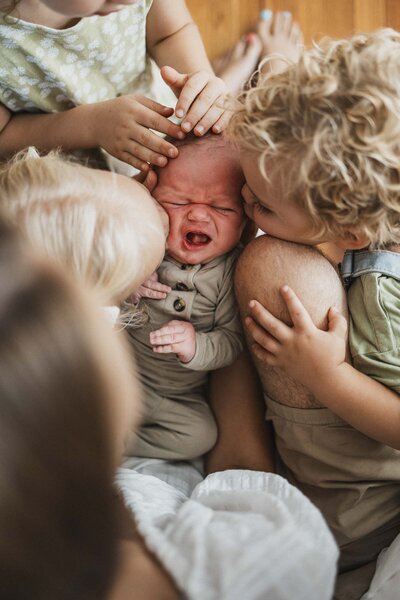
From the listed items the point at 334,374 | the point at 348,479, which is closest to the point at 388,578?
the point at 348,479

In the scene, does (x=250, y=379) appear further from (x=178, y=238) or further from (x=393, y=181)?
(x=393, y=181)

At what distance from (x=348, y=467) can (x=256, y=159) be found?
0.48 metres

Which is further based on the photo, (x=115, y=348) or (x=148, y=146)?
(x=148, y=146)

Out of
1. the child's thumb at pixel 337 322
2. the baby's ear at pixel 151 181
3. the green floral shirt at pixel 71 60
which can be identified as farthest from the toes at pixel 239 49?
the child's thumb at pixel 337 322

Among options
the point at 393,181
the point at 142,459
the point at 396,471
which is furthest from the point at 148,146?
the point at 396,471

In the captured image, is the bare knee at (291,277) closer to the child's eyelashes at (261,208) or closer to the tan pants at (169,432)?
the child's eyelashes at (261,208)

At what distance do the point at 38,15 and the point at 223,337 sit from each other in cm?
62

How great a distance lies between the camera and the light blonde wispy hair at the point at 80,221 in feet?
2.36

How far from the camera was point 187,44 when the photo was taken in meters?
1.17

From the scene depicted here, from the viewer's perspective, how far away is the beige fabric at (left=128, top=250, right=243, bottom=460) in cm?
96

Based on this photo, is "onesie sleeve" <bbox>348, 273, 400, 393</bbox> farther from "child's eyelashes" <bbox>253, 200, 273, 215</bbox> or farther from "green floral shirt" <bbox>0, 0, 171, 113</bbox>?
"green floral shirt" <bbox>0, 0, 171, 113</bbox>

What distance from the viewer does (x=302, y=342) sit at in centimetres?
82

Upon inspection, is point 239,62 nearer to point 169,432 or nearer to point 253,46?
point 253,46

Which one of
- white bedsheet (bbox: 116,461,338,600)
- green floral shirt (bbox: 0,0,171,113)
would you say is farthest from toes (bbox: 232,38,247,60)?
white bedsheet (bbox: 116,461,338,600)
